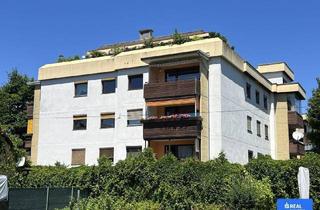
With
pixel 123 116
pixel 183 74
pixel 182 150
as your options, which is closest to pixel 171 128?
pixel 182 150

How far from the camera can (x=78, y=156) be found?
3803 cm

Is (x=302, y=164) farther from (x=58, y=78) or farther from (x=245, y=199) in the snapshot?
(x=58, y=78)

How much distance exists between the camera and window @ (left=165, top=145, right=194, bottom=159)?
33.6 metres

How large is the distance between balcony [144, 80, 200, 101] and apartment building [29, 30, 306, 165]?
0.23ft

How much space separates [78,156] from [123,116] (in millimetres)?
5185

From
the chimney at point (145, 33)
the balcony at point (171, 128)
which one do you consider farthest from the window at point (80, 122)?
the chimney at point (145, 33)

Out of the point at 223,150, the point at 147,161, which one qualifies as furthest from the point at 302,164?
the point at 223,150

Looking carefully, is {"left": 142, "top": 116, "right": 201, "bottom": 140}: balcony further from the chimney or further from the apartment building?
the chimney

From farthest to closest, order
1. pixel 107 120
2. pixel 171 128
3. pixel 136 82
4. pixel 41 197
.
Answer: pixel 107 120
pixel 136 82
pixel 171 128
pixel 41 197

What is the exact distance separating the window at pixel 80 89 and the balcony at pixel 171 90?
673 centimetres

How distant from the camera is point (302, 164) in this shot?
2258 centimetres

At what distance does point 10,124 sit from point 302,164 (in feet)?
114

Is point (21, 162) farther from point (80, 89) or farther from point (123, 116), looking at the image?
point (80, 89)

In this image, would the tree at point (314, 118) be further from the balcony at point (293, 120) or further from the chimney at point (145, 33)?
the chimney at point (145, 33)
